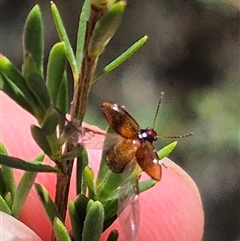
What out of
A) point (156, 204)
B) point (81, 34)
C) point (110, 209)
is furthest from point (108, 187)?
point (156, 204)

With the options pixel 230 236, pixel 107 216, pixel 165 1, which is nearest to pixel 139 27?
pixel 165 1

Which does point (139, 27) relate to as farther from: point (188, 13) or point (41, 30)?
point (41, 30)

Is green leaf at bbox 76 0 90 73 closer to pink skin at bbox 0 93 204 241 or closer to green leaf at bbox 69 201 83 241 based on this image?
green leaf at bbox 69 201 83 241

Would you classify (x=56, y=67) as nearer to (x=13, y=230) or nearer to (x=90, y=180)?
(x=90, y=180)

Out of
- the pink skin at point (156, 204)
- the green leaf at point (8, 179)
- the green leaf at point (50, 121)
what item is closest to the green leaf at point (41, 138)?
the green leaf at point (50, 121)

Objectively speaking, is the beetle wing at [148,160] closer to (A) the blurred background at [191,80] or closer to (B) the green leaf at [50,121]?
(B) the green leaf at [50,121]

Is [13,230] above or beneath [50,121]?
beneath
